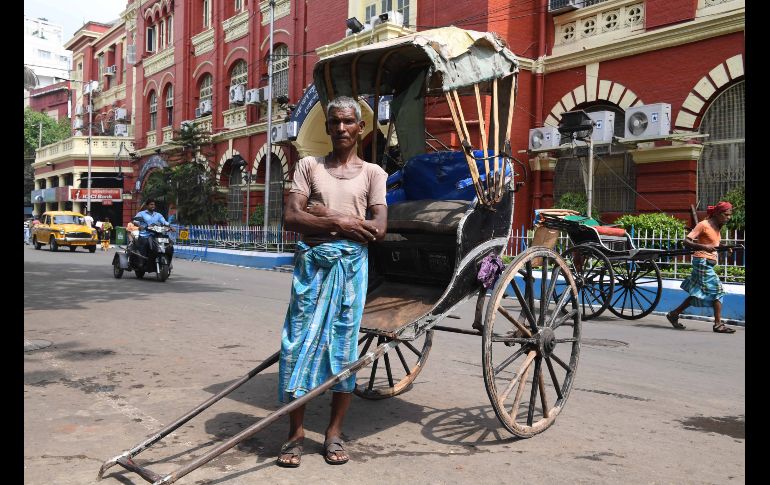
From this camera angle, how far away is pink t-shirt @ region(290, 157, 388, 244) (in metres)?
3.59

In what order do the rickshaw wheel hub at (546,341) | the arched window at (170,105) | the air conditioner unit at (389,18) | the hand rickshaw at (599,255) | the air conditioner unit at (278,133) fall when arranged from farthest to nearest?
the arched window at (170,105) → the air conditioner unit at (278,133) → the air conditioner unit at (389,18) → the hand rickshaw at (599,255) → the rickshaw wheel hub at (546,341)

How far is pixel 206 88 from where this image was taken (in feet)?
102

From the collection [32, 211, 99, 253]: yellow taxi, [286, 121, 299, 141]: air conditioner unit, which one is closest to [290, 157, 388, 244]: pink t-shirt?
[286, 121, 299, 141]: air conditioner unit

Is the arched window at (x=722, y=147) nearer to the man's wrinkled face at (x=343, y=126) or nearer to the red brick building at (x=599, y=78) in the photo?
the red brick building at (x=599, y=78)

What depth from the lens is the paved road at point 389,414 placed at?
3.42m

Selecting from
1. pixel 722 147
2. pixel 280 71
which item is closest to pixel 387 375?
pixel 722 147

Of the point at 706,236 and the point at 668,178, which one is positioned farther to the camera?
the point at 668,178

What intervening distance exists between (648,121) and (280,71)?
15.4m

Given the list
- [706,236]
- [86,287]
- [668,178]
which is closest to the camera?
[706,236]

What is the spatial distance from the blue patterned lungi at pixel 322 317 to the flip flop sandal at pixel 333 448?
10.8 inches

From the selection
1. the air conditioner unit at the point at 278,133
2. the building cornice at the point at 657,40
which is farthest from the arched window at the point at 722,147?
the air conditioner unit at the point at 278,133

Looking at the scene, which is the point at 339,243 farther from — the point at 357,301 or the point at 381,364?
the point at 381,364

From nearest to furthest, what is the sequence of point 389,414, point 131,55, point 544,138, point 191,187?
1. point 389,414
2. point 544,138
3. point 191,187
4. point 131,55

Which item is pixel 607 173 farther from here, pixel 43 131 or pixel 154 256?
pixel 43 131
